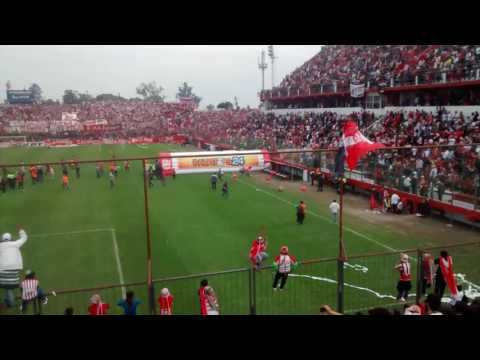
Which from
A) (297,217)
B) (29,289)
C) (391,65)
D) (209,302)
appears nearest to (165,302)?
(209,302)

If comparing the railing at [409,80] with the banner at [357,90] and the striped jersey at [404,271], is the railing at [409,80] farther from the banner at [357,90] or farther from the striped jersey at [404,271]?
the striped jersey at [404,271]

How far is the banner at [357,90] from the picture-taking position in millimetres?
36062

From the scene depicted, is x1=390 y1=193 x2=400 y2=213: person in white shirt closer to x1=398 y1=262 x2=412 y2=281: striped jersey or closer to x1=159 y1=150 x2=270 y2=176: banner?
x1=398 y1=262 x2=412 y2=281: striped jersey

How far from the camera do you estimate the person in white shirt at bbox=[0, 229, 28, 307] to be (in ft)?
31.5

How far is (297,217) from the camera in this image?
20.2 meters

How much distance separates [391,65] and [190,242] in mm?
25411

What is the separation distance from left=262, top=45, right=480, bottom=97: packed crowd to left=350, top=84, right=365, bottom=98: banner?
0.72 metres

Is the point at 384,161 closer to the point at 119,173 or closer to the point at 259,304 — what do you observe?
the point at 259,304

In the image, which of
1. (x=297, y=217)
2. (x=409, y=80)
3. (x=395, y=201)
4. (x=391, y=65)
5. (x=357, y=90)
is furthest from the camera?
(x=357, y=90)

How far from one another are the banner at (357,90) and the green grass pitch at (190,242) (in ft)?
39.7

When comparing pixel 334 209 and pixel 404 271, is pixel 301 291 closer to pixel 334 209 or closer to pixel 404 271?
pixel 404 271

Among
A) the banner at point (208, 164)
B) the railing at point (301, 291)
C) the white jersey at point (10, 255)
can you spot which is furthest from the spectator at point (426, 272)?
the banner at point (208, 164)
